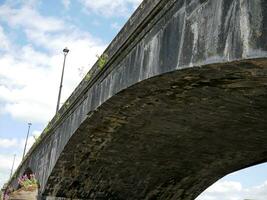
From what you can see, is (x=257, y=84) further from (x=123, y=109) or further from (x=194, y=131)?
(x=194, y=131)

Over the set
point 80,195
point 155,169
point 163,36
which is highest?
point 163,36

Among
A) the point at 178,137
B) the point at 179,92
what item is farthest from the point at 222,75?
the point at 178,137

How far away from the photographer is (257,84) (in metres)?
4.62

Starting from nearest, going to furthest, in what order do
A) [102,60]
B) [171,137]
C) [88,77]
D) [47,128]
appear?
1. [102,60]
2. [88,77]
3. [171,137]
4. [47,128]

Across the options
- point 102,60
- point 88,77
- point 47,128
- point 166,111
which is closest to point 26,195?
point 47,128

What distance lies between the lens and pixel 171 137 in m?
8.30

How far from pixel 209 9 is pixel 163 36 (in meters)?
1.03

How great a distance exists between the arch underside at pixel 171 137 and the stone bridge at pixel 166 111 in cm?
2

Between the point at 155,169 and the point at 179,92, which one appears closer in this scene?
the point at 179,92

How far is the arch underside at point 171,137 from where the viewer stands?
16.4 ft

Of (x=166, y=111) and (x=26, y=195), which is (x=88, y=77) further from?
(x=26, y=195)

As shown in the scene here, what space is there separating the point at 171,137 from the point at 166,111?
5.83 feet

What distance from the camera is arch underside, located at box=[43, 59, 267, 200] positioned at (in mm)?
4992

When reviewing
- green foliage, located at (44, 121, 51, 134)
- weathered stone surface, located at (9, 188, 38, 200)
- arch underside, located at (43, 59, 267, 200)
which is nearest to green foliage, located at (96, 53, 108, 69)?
arch underside, located at (43, 59, 267, 200)
